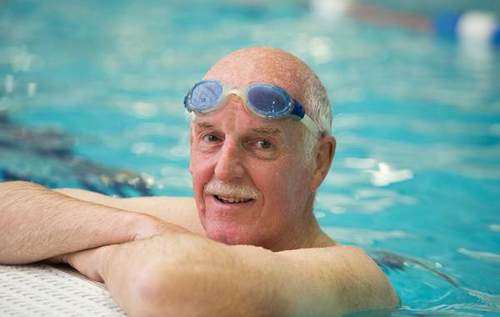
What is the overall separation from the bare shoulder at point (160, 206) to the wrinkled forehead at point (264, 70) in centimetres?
78

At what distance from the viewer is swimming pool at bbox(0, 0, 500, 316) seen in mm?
5055

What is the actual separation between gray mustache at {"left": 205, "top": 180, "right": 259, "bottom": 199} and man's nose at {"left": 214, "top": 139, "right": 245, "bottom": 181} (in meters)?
0.04

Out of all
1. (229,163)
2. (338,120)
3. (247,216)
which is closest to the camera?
(229,163)

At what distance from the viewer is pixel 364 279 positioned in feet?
10.6

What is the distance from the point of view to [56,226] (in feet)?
10.0

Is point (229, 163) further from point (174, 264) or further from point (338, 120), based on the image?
point (338, 120)

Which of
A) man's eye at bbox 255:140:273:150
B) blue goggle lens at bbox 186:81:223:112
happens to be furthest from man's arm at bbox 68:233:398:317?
blue goggle lens at bbox 186:81:223:112

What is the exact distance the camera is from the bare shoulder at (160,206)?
→ 3825mm

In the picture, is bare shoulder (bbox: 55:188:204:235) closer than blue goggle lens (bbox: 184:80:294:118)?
No

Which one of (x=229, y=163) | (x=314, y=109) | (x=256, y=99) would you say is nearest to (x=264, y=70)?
(x=256, y=99)

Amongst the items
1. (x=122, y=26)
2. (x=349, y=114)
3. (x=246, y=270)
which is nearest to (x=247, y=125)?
(x=246, y=270)

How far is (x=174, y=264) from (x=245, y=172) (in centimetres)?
83

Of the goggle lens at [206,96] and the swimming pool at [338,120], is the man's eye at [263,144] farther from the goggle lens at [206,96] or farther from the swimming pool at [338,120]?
the swimming pool at [338,120]

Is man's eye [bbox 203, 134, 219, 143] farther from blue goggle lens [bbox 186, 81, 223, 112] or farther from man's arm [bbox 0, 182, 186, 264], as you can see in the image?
man's arm [bbox 0, 182, 186, 264]
